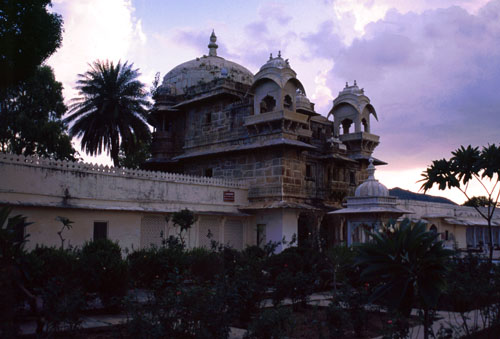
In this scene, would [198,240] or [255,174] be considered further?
[255,174]

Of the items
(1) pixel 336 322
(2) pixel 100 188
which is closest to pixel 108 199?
(2) pixel 100 188

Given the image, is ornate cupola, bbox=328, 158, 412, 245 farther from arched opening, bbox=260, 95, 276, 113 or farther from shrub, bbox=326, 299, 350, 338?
shrub, bbox=326, 299, 350, 338

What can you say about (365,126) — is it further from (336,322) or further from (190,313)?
(190,313)

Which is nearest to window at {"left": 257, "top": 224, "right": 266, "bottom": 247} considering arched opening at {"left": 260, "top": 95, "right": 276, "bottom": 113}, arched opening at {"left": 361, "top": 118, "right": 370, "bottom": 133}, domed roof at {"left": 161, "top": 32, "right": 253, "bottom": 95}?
arched opening at {"left": 260, "top": 95, "right": 276, "bottom": 113}

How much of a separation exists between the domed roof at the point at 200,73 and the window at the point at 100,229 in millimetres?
13707

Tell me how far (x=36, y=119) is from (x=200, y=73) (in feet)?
34.9

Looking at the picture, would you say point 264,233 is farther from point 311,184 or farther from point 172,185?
point 172,185

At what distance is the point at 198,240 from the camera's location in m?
22.2

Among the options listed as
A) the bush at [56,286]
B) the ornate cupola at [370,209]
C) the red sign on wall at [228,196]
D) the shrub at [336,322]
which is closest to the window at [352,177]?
the ornate cupola at [370,209]

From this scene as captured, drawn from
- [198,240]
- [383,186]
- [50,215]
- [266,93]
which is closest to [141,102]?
[266,93]

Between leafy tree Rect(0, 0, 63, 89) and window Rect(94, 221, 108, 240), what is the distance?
598cm

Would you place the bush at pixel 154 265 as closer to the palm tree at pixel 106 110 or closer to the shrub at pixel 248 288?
the shrub at pixel 248 288

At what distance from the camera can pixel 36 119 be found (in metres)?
29.9

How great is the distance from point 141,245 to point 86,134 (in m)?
8.83
